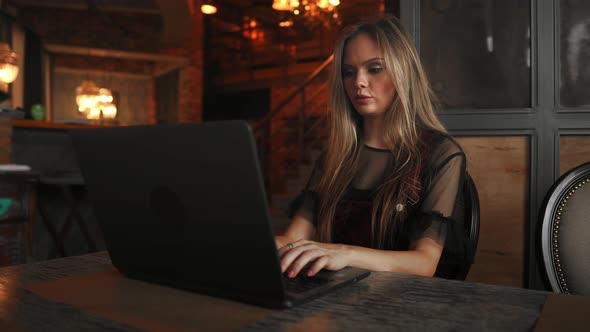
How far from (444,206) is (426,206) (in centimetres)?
5

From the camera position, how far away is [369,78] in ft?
4.88

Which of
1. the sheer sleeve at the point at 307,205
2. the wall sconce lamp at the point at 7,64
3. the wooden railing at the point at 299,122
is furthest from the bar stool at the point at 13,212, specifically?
the wooden railing at the point at 299,122

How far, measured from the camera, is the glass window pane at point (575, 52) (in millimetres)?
1818

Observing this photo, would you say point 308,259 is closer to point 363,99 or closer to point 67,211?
point 363,99

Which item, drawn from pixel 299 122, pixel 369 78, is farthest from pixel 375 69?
pixel 299 122

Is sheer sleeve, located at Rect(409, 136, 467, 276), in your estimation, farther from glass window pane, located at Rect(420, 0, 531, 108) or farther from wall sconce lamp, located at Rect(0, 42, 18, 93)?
wall sconce lamp, located at Rect(0, 42, 18, 93)

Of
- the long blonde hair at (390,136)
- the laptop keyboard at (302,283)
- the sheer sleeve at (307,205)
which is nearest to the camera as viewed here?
the laptop keyboard at (302,283)

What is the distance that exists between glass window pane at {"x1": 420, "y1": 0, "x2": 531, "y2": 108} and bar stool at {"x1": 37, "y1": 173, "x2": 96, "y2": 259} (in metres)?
2.62

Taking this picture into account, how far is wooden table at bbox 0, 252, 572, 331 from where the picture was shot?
1.93 feet

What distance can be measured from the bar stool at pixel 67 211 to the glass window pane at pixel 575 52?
10.0ft

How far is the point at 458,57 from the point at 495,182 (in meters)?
0.53

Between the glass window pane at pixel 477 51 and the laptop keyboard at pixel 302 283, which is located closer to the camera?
the laptop keyboard at pixel 302 283

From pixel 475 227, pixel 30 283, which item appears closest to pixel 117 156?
pixel 30 283

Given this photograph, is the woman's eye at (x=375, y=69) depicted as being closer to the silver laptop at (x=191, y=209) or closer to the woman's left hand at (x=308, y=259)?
the woman's left hand at (x=308, y=259)
